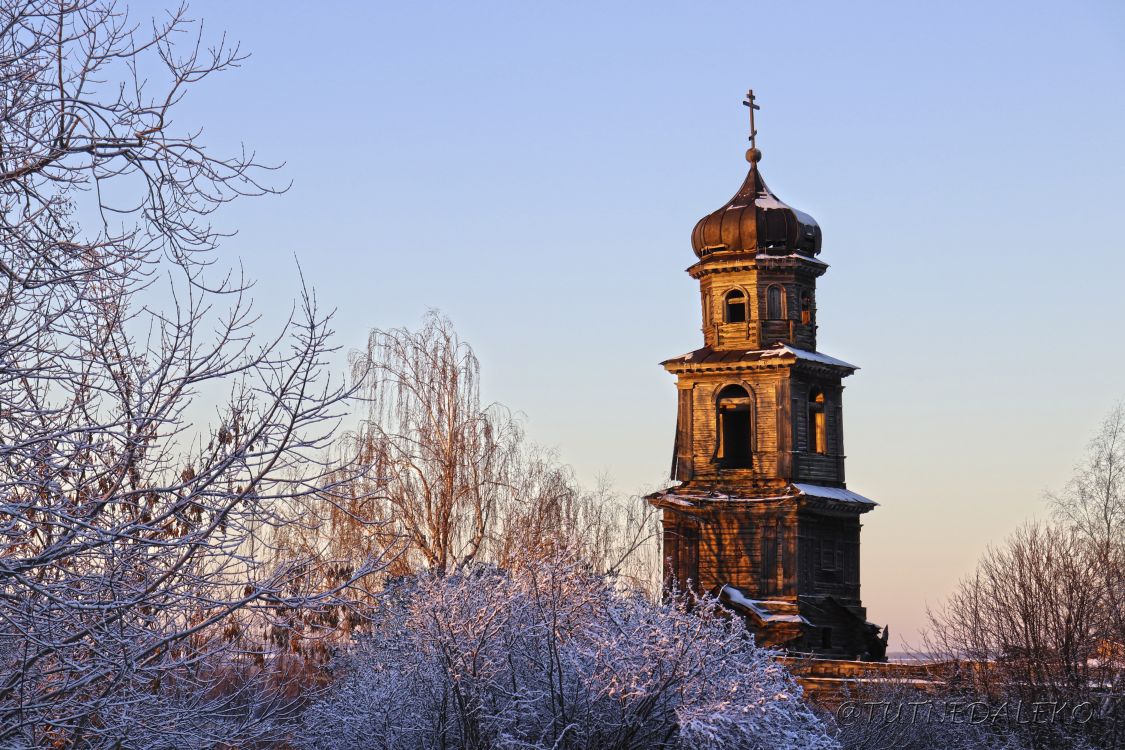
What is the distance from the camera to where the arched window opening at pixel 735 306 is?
1553 inches

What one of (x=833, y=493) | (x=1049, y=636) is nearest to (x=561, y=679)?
(x=1049, y=636)

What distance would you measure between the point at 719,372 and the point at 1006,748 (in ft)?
58.5

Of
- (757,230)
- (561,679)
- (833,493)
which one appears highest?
(757,230)

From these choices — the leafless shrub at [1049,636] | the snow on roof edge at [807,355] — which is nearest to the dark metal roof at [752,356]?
the snow on roof edge at [807,355]

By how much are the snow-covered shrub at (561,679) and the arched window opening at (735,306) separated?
2146 cm

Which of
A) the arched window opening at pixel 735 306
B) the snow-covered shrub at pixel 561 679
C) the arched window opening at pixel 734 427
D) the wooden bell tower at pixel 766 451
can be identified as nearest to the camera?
the snow-covered shrub at pixel 561 679

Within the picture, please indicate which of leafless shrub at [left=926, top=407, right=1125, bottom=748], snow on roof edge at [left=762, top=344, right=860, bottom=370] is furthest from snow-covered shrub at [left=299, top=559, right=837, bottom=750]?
snow on roof edge at [left=762, top=344, right=860, bottom=370]

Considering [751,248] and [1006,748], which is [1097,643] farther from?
[751,248]

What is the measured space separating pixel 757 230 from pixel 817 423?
18.8ft

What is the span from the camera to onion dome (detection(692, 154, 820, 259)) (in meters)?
39.7

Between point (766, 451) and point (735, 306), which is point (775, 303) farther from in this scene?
point (766, 451)

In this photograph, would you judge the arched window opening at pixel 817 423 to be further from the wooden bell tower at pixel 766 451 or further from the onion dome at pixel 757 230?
the onion dome at pixel 757 230

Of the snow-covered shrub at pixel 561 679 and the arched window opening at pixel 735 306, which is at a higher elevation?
the arched window opening at pixel 735 306

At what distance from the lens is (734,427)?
40.5m
